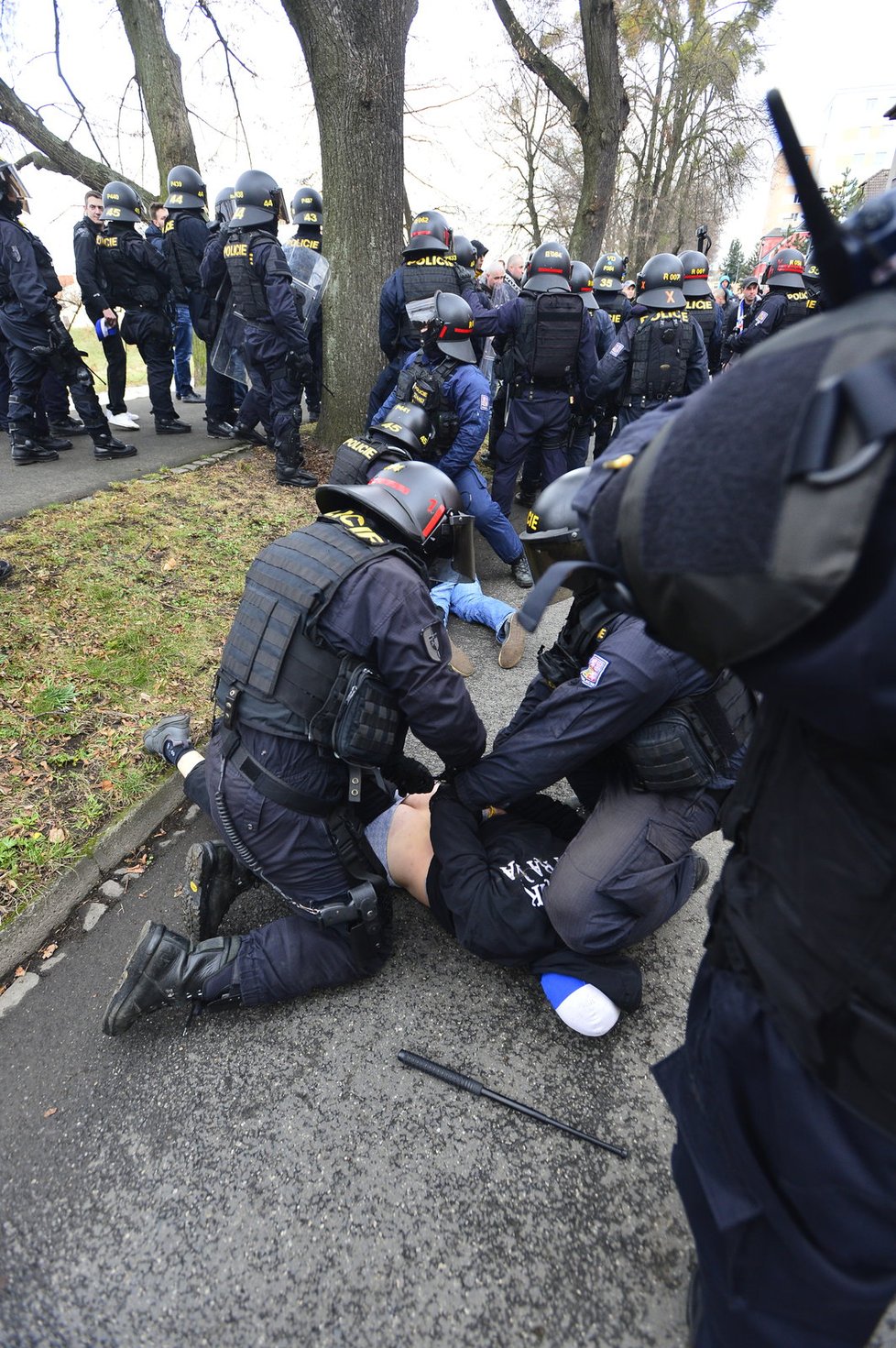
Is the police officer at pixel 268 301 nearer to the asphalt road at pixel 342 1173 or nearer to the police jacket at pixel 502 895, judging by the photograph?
the police jacket at pixel 502 895

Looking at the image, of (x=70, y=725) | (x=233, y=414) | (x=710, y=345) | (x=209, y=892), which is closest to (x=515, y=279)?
(x=710, y=345)

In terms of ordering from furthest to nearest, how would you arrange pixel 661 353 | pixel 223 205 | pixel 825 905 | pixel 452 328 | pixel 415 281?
pixel 223 205
pixel 661 353
pixel 415 281
pixel 452 328
pixel 825 905

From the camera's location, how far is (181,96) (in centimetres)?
→ 902

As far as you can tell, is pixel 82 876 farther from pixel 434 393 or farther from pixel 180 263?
pixel 180 263

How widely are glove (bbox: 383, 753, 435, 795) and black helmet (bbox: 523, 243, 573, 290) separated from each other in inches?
173

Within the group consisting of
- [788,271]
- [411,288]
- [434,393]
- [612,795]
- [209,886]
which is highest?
[788,271]

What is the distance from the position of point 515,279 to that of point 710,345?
2.37 m

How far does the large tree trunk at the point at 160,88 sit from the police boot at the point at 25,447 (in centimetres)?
502

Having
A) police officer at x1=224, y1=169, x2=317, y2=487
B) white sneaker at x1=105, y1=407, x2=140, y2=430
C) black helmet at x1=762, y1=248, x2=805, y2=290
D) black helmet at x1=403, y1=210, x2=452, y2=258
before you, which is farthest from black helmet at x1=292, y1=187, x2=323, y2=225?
black helmet at x1=762, y1=248, x2=805, y2=290

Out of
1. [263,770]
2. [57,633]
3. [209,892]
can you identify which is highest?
[263,770]

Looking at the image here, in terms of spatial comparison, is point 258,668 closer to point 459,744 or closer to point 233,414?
point 459,744

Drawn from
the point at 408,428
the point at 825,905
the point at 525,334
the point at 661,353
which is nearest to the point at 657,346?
the point at 661,353

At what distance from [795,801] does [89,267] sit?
24.0ft

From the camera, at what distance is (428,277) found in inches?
214
